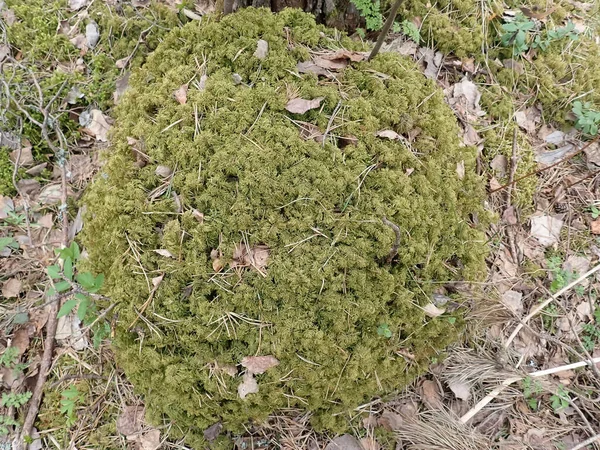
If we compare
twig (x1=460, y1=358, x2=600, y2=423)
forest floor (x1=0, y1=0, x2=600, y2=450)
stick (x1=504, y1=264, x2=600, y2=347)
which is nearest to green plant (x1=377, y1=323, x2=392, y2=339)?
forest floor (x1=0, y1=0, x2=600, y2=450)

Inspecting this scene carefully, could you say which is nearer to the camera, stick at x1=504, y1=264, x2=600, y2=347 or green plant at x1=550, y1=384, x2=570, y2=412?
green plant at x1=550, y1=384, x2=570, y2=412

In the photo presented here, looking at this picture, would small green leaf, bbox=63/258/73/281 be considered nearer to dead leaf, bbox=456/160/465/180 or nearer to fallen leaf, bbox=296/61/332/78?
fallen leaf, bbox=296/61/332/78

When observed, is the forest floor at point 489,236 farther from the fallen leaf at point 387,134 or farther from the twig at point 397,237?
the fallen leaf at point 387,134

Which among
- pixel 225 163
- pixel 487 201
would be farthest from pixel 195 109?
pixel 487 201

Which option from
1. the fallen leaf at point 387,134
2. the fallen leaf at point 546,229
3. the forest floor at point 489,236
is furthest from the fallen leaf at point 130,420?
the fallen leaf at point 546,229

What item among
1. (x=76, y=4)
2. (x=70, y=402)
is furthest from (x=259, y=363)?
(x=76, y=4)

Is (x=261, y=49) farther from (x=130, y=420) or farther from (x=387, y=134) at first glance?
(x=130, y=420)
